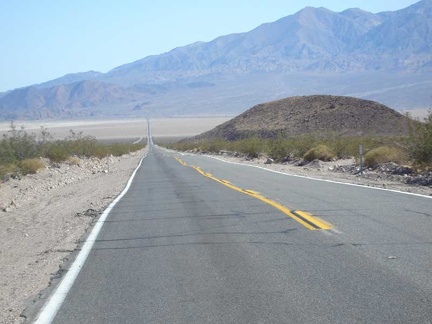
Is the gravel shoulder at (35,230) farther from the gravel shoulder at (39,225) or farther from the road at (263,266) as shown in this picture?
the road at (263,266)

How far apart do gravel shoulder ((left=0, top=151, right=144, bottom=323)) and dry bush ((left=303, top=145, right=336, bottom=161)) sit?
47.9 ft

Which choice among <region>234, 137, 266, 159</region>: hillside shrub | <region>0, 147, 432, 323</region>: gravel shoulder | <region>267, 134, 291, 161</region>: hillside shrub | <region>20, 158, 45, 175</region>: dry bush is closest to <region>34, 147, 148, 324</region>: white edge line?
<region>0, 147, 432, 323</region>: gravel shoulder

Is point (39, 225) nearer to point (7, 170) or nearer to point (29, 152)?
point (7, 170)

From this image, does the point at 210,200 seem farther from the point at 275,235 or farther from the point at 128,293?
the point at 128,293

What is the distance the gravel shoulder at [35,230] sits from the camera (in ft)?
27.6

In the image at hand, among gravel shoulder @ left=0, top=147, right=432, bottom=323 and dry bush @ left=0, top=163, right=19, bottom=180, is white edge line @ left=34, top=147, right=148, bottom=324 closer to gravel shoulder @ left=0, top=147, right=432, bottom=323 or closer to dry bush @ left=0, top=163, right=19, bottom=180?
gravel shoulder @ left=0, top=147, right=432, bottom=323

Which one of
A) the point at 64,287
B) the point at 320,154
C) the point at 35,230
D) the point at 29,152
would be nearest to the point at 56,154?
the point at 29,152

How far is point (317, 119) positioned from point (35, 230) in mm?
73122

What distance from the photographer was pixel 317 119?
8456 cm

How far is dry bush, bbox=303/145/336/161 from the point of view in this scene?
3528 centimetres

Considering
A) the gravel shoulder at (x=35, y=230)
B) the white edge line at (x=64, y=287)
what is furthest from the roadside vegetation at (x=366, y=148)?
the white edge line at (x=64, y=287)

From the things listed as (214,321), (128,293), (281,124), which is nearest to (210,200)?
(128,293)

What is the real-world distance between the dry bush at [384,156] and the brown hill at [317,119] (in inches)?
1607

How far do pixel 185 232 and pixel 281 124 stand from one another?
78.3 meters
